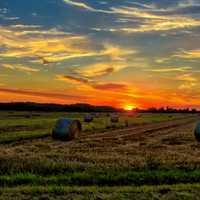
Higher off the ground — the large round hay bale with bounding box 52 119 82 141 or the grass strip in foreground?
the large round hay bale with bounding box 52 119 82 141

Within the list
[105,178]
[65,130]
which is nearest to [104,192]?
[105,178]

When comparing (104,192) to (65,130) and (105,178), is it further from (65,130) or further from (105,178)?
(65,130)

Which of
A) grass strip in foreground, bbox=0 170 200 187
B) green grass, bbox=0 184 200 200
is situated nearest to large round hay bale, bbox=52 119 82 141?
grass strip in foreground, bbox=0 170 200 187

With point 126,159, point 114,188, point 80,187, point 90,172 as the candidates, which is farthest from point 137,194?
point 126,159

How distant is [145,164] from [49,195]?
5359mm

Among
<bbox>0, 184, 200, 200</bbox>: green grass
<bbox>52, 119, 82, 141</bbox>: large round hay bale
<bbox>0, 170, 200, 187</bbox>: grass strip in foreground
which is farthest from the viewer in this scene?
<bbox>52, 119, 82, 141</bbox>: large round hay bale

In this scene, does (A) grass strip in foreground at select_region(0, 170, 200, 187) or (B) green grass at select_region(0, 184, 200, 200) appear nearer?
(B) green grass at select_region(0, 184, 200, 200)

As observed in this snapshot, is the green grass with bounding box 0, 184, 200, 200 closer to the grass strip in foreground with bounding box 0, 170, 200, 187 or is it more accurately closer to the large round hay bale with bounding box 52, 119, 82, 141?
the grass strip in foreground with bounding box 0, 170, 200, 187

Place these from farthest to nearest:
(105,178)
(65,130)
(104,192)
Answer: (65,130), (105,178), (104,192)

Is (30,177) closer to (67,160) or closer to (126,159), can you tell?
(67,160)

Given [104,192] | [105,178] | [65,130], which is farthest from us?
[65,130]

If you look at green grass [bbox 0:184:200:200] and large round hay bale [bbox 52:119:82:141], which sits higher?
large round hay bale [bbox 52:119:82:141]

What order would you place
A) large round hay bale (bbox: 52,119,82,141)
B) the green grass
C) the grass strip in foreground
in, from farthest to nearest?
large round hay bale (bbox: 52,119,82,141), the grass strip in foreground, the green grass

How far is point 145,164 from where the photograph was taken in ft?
54.3
